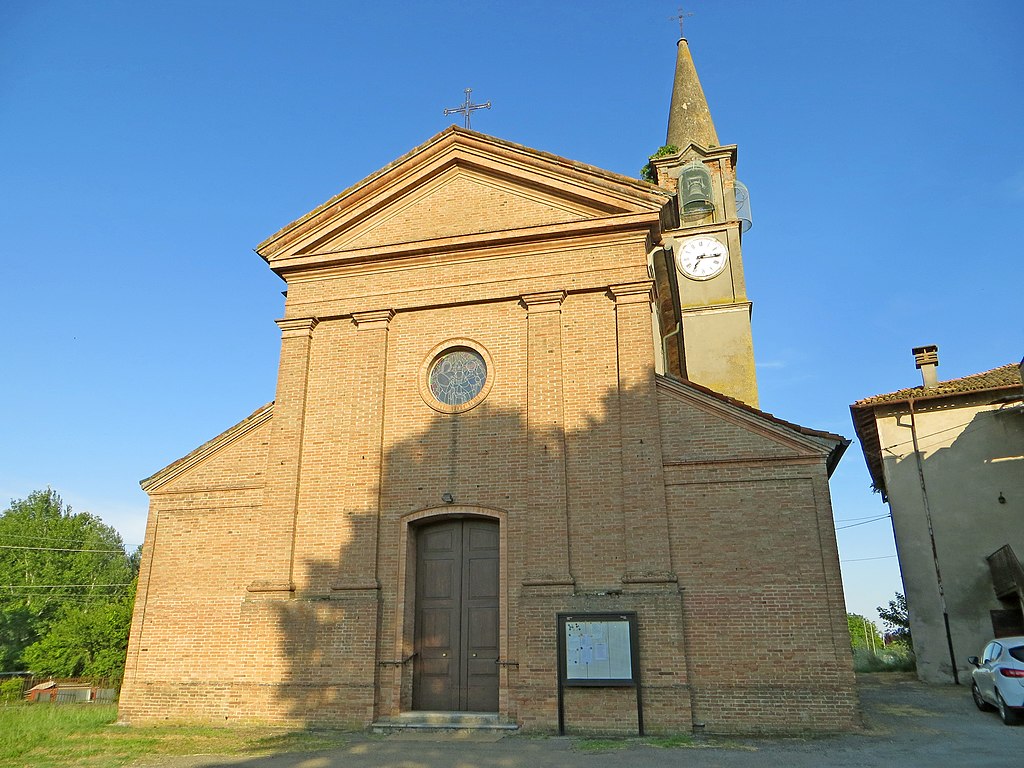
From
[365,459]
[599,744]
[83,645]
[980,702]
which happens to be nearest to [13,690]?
[83,645]

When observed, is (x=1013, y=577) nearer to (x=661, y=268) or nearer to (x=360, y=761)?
(x=661, y=268)

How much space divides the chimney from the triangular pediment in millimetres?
12466

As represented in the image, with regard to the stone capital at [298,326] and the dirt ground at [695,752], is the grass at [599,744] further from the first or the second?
the stone capital at [298,326]

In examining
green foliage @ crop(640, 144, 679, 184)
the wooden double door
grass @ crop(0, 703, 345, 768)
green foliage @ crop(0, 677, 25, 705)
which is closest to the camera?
grass @ crop(0, 703, 345, 768)

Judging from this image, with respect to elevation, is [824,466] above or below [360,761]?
above

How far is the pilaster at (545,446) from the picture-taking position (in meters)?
11.5

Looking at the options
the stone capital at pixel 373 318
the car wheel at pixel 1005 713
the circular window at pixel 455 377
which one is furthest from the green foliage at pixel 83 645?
the car wheel at pixel 1005 713

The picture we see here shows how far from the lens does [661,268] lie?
→ 48.5 feet

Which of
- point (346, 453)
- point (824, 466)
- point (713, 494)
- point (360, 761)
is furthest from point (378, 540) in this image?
point (824, 466)

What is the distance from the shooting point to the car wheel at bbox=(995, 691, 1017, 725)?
10969 mm

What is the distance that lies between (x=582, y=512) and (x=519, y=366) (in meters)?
2.73

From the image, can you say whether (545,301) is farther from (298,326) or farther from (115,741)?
(115,741)

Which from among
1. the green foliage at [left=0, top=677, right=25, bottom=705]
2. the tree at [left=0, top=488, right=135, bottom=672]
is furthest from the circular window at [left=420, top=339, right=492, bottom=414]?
the tree at [left=0, top=488, right=135, bottom=672]

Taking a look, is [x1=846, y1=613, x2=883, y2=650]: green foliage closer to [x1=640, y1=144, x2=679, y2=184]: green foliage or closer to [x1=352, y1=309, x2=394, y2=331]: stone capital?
[x1=640, y1=144, x2=679, y2=184]: green foliage
